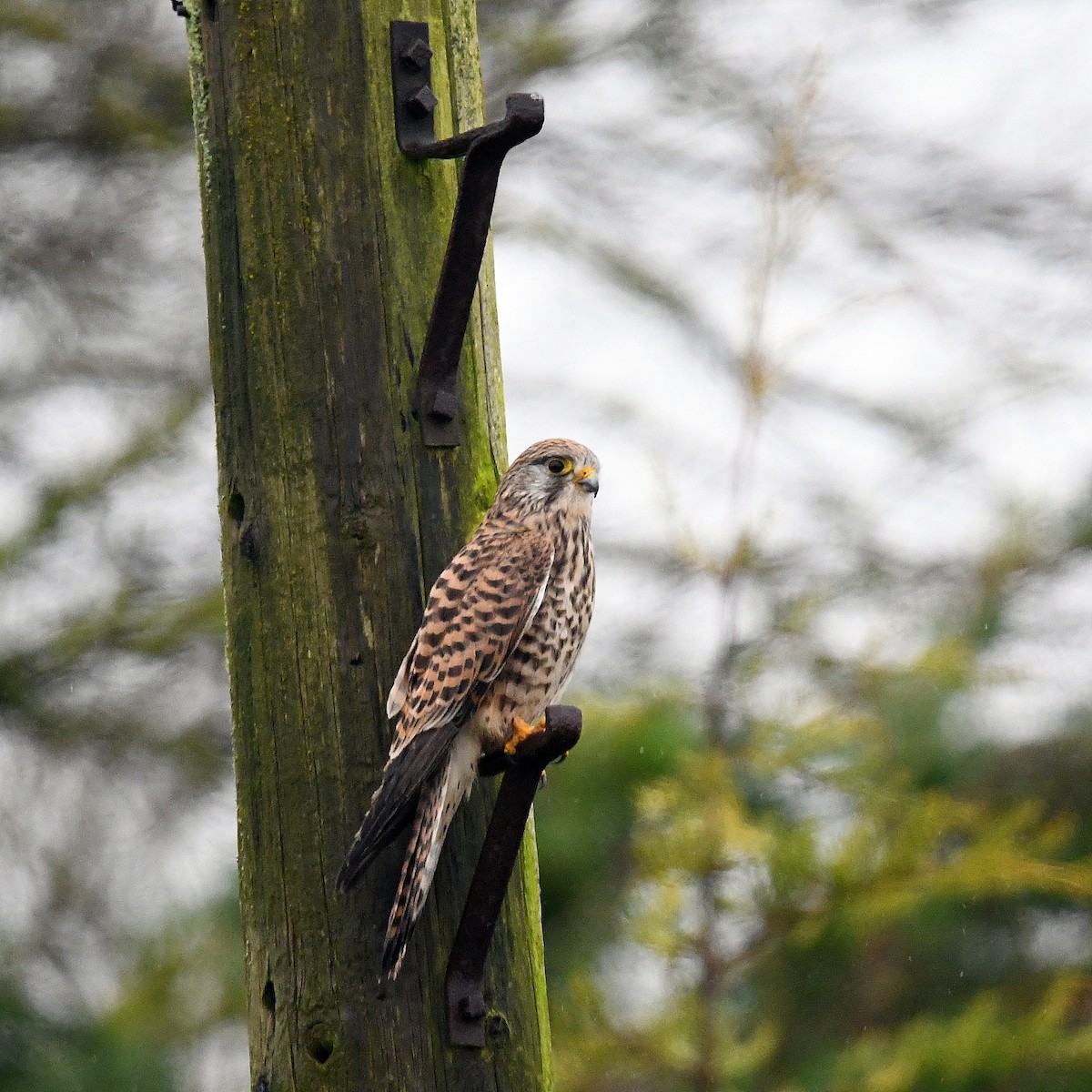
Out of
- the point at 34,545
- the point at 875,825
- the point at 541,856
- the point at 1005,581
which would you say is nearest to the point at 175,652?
the point at 34,545

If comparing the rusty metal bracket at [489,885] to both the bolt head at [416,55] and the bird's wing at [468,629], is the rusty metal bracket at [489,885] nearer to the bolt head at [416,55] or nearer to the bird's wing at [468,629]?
the bird's wing at [468,629]

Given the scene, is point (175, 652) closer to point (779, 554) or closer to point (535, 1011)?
point (779, 554)

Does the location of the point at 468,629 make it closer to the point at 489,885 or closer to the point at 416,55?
the point at 489,885

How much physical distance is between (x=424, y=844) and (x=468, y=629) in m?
0.32

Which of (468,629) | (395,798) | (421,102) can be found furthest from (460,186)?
(395,798)

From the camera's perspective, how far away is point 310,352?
88.7 inches

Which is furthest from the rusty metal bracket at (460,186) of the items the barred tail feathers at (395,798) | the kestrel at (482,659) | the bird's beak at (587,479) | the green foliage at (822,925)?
the green foliage at (822,925)

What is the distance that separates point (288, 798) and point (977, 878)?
2788 mm

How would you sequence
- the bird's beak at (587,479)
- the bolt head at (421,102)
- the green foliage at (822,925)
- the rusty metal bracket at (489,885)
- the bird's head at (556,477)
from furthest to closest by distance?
the green foliage at (822,925)
the bird's beak at (587,479)
the bird's head at (556,477)
the bolt head at (421,102)
the rusty metal bracket at (489,885)

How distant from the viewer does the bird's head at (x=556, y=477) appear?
277 centimetres

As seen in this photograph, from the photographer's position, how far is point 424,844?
7.13ft

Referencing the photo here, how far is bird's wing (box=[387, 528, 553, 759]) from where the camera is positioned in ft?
7.18

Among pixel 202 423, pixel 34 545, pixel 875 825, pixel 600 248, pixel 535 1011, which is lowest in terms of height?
pixel 535 1011

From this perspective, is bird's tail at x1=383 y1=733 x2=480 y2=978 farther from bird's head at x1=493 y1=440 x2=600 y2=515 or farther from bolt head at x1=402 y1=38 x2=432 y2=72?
bolt head at x1=402 y1=38 x2=432 y2=72
